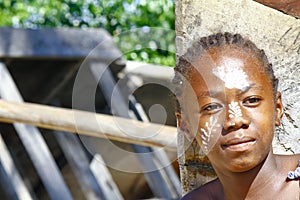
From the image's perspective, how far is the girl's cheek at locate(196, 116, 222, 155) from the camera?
1.78 meters

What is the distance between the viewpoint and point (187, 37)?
2283 millimetres

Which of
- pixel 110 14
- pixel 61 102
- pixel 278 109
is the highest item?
pixel 110 14

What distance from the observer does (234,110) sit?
5.79 feet

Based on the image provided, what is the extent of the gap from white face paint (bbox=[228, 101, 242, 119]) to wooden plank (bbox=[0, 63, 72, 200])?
2.85 metres

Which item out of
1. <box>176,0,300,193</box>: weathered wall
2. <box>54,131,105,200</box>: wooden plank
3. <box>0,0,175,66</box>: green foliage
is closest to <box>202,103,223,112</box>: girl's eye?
<box>176,0,300,193</box>: weathered wall

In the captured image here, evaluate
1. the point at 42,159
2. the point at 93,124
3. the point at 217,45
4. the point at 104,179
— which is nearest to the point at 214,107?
the point at 217,45

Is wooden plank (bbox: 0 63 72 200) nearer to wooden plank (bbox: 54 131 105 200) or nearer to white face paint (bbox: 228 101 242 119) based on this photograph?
wooden plank (bbox: 54 131 105 200)

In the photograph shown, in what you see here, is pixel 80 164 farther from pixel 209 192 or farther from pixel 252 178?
pixel 252 178

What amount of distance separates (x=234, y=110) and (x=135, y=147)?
358 centimetres

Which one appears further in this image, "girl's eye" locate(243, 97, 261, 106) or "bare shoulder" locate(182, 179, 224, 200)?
"bare shoulder" locate(182, 179, 224, 200)

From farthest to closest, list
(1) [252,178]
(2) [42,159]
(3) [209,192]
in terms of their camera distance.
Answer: (2) [42,159]
(3) [209,192]
(1) [252,178]

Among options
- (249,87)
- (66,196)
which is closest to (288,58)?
(249,87)

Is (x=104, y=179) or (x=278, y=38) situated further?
(x=104, y=179)

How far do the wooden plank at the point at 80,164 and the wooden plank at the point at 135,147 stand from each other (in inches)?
14.1
